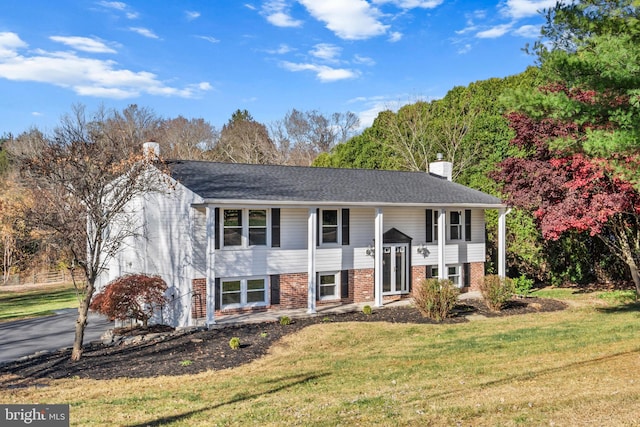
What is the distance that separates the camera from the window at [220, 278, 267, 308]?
1702 cm

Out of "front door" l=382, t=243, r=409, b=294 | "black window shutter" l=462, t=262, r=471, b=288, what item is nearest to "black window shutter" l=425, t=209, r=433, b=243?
"front door" l=382, t=243, r=409, b=294

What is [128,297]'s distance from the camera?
49.0 ft

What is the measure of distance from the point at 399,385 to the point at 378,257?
10055 mm

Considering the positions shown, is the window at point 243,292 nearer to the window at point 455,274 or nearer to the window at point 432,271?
the window at point 432,271

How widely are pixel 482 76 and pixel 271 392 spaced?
31.1 meters

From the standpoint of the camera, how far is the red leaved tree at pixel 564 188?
15.7 m

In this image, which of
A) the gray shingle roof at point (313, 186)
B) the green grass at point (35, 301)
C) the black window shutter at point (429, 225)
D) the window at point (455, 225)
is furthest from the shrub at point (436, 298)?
the green grass at point (35, 301)

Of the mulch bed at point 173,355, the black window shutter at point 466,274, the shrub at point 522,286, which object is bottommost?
the mulch bed at point 173,355

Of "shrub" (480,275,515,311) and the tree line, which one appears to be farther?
"shrub" (480,275,515,311)

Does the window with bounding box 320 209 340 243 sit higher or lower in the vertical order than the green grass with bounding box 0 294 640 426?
higher

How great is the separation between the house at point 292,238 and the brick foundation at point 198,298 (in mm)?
32

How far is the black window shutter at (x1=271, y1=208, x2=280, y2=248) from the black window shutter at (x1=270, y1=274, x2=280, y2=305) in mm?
1123

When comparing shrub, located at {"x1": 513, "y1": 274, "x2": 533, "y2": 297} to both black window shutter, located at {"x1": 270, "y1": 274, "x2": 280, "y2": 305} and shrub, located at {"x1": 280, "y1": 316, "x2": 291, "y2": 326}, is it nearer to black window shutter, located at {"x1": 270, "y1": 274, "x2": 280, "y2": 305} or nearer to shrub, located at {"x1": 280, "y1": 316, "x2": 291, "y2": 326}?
black window shutter, located at {"x1": 270, "y1": 274, "x2": 280, "y2": 305}

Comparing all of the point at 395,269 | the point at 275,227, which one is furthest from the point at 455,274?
the point at 275,227
